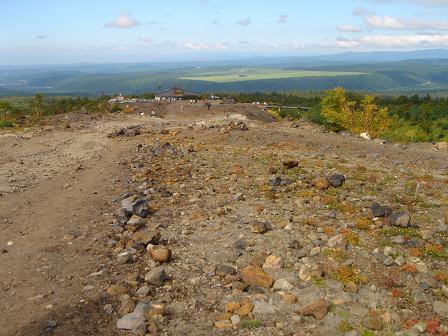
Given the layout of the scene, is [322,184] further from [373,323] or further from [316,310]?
[373,323]

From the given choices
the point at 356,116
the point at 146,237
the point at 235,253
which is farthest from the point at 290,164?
the point at 356,116

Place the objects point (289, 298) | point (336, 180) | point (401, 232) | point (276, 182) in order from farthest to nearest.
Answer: point (276, 182)
point (336, 180)
point (401, 232)
point (289, 298)

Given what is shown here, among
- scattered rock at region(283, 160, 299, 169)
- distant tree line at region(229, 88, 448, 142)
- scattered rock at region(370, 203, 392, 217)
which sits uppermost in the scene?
scattered rock at region(283, 160, 299, 169)

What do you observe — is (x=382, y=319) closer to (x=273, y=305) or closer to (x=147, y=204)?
(x=273, y=305)

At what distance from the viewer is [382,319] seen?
24.3ft

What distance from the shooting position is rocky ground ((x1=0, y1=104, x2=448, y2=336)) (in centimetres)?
752

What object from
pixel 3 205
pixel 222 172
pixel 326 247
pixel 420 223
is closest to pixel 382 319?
pixel 326 247

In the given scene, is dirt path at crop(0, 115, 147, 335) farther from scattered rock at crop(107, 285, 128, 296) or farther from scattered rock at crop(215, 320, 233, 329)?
scattered rock at crop(215, 320, 233, 329)

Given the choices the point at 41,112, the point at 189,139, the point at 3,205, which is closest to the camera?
the point at 3,205

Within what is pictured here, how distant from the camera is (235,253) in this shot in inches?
392

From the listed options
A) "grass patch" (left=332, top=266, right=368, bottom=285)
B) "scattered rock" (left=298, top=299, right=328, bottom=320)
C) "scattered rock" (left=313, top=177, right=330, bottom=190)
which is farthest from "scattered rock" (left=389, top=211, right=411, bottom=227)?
"scattered rock" (left=298, top=299, right=328, bottom=320)

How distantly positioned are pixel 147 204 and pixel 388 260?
22.3ft

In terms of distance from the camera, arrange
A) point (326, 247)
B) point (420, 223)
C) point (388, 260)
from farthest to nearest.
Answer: point (420, 223) → point (326, 247) → point (388, 260)

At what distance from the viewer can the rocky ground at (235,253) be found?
752 cm
